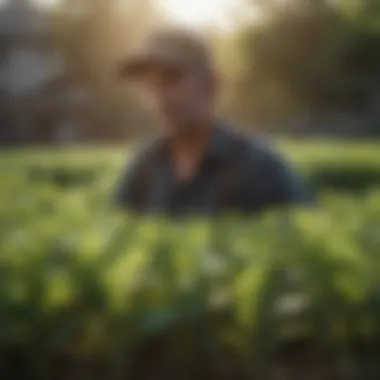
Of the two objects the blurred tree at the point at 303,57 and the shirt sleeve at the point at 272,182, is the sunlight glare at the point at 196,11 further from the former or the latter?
the shirt sleeve at the point at 272,182

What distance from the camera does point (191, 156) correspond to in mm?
839

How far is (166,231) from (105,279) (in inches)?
3.0

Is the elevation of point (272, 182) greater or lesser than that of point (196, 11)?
lesser

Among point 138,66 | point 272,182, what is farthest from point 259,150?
point 138,66

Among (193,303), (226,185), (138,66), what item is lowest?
(193,303)

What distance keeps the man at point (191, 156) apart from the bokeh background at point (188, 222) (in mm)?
15

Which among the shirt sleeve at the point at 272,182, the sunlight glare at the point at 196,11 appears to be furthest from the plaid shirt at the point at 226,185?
the sunlight glare at the point at 196,11

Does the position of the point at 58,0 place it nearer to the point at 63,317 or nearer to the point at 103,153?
the point at 103,153

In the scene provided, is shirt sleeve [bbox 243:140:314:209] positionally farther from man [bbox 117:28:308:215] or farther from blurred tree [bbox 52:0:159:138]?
blurred tree [bbox 52:0:159:138]

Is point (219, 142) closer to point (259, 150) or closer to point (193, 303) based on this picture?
point (259, 150)

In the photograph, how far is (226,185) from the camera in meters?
0.83

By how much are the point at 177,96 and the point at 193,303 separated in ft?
0.67

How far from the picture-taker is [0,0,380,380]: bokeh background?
Answer: 792 millimetres

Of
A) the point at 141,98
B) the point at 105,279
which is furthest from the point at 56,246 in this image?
the point at 141,98
